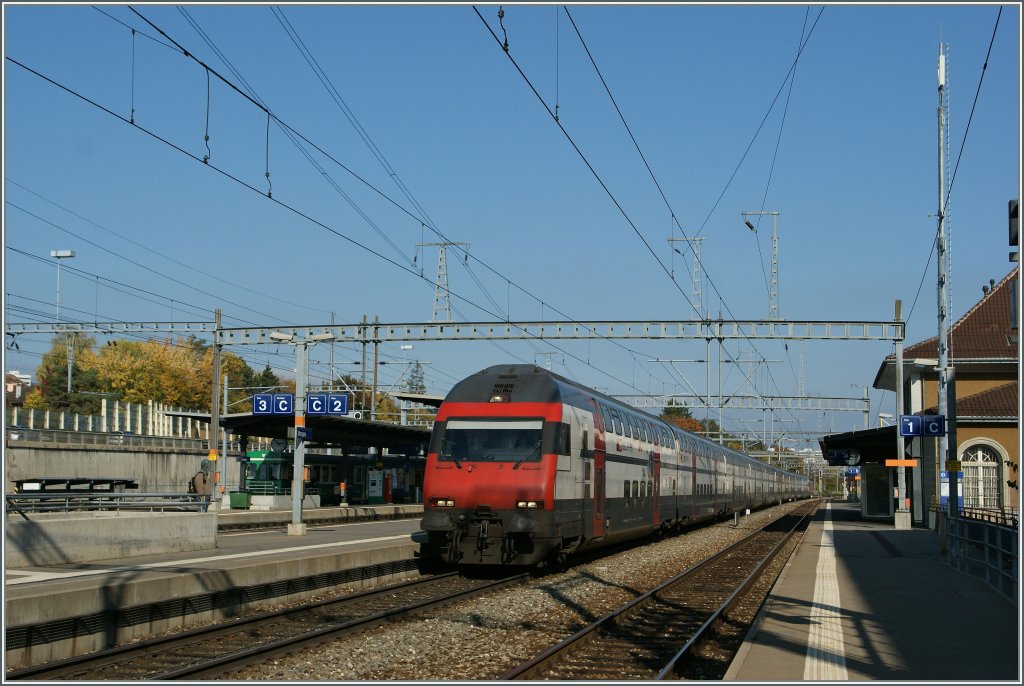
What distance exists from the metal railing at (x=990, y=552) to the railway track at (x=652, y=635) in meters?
3.61

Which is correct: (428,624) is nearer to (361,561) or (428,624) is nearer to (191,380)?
(361,561)

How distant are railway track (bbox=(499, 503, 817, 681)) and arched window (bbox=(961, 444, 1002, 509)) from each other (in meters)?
29.5

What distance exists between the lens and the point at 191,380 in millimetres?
89500

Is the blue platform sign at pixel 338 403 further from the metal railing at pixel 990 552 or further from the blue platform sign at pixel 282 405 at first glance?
the metal railing at pixel 990 552

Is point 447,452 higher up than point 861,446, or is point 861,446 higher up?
point 861,446

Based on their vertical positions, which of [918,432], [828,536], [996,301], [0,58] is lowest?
[828,536]

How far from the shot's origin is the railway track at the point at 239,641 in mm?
10383

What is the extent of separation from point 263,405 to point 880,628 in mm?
29461

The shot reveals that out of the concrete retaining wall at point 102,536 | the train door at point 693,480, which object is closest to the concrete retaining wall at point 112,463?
the train door at point 693,480

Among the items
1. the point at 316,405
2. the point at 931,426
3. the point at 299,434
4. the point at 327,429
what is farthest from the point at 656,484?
the point at 327,429

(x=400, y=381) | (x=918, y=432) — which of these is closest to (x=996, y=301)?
(x=918, y=432)

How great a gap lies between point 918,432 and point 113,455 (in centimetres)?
3370

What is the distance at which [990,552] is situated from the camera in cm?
1858

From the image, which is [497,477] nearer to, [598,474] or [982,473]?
[598,474]
